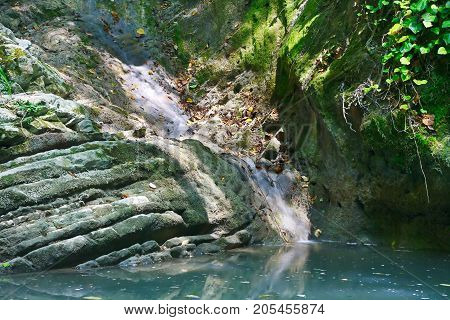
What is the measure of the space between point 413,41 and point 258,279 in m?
3.66

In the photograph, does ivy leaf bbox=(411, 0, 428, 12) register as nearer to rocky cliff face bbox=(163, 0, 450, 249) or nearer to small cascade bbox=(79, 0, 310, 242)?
rocky cliff face bbox=(163, 0, 450, 249)

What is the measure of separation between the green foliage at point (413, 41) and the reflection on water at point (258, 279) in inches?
83.5

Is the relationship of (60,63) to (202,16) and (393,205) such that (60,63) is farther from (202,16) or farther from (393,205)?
(393,205)

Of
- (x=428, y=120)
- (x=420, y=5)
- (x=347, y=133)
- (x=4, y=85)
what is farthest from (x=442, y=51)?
(x=4, y=85)

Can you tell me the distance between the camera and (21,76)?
7.55 m

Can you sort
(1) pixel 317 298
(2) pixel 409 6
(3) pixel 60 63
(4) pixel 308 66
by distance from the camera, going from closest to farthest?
(1) pixel 317 298 → (2) pixel 409 6 → (4) pixel 308 66 → (3) pixel 60 63

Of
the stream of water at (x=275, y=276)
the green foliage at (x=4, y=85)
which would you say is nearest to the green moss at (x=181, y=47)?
the stream of water at (x=275, y=276)

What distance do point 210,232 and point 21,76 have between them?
3701 mm

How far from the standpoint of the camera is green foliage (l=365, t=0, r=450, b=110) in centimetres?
610

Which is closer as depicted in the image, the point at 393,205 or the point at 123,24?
the point at 393,205

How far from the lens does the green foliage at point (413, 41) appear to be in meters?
6.10

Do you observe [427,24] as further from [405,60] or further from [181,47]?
[181,47]

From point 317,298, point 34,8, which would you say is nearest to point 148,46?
point 34,8

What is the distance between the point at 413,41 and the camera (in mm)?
6391
